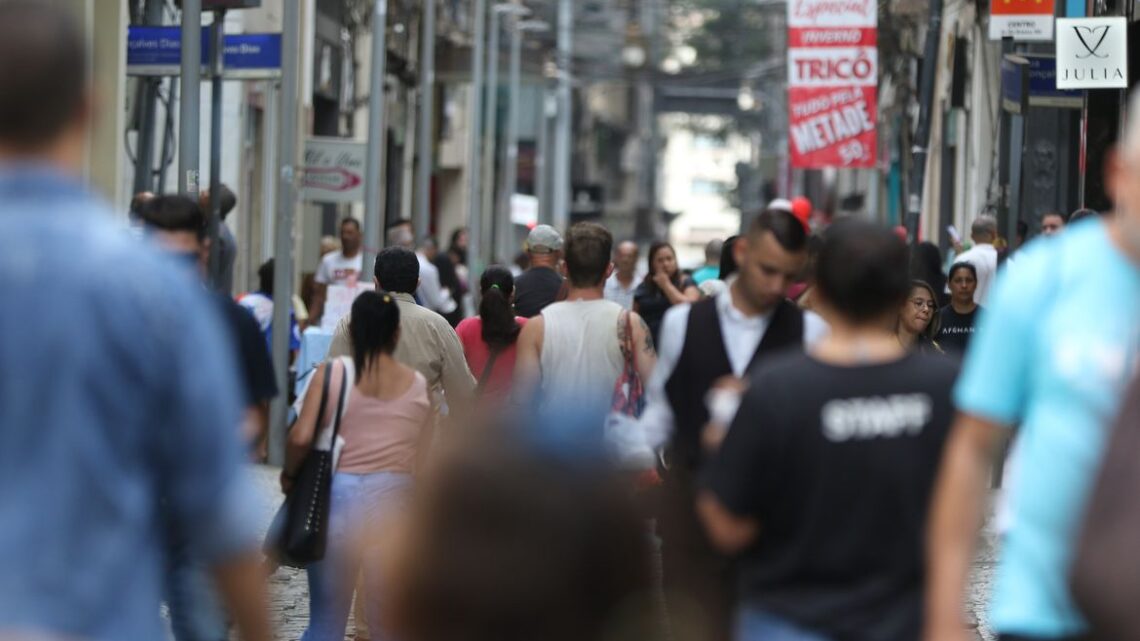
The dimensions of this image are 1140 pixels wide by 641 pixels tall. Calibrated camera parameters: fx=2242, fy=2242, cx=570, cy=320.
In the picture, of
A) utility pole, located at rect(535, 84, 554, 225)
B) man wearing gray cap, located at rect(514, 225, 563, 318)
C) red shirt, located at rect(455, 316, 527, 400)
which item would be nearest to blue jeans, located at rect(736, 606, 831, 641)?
red shirt, located at rect(455, 316, 527, 400)

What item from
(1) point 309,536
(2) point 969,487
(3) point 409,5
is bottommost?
(1) point 309,536

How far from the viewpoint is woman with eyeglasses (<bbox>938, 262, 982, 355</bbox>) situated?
13.2 meters

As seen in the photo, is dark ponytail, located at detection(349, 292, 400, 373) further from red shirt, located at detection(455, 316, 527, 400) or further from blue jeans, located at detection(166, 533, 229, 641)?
blue jeans, located at detection(166, 533, 229, 641)

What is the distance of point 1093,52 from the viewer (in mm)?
14680

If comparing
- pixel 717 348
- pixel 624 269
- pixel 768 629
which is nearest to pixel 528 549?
pixel 768 629

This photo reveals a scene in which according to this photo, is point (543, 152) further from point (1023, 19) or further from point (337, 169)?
point (1023, 19)

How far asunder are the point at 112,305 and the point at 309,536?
4518 mm

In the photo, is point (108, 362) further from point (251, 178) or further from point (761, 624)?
point (251, 178)

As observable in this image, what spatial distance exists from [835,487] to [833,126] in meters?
17.6

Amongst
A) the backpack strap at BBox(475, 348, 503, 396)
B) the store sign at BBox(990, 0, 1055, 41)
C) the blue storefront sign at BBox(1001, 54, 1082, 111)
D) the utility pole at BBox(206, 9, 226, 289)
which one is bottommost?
the backpack strap at BBox(475, 348, 503, 396)

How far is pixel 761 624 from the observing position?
4.80 meters

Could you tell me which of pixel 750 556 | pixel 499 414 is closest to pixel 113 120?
pixel 750 556

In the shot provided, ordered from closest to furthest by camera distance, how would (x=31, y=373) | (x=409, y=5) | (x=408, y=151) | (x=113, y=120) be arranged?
(x=31, y=373) < (x=113, y=120) < (x=409, y=5) < (x=408, y=151)

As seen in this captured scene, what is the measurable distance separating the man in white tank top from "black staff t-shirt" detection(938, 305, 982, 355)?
5.01 metres
